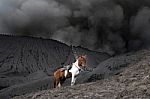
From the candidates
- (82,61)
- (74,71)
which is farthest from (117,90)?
(74,71)

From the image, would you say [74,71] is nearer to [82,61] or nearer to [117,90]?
[82,61]

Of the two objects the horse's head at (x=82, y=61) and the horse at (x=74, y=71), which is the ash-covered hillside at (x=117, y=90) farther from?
the horse at (x=74, y=71)

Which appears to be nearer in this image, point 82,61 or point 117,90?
point 117,90

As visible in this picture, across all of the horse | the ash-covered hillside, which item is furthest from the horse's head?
the ash-covered hillside

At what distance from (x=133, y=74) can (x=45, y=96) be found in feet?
19.0

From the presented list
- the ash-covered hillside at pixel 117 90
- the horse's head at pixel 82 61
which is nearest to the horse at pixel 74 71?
the horse's head at pixel 82 61

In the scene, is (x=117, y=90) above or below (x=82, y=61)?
below

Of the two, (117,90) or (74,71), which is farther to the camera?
(74,71)

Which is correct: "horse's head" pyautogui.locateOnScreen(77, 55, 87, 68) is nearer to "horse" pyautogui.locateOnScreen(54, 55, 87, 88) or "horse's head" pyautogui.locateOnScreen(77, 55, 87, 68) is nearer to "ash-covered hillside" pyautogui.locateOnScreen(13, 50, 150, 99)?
"horse" pyautogui.locateOnScreen(54, 55, 87, 88)

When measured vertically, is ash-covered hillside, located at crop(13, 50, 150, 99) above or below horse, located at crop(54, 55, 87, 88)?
below

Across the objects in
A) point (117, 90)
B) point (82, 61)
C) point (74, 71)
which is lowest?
point (117, 90)

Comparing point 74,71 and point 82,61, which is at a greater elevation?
point 82,61

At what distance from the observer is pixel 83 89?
61.3 feet

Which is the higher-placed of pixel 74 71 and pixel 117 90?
pixel 74 71
